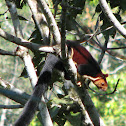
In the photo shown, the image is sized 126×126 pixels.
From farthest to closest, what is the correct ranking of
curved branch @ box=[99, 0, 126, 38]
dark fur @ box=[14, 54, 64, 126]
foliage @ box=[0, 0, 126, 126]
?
foliage @ box=[0, 0, 126, 126], curved branch @ box=[99, 0, 126, 38], dark fur @ box=[14, 54, 64, 126]

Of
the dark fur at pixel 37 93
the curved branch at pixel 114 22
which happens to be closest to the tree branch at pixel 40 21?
the dark fur at pixel 37 93

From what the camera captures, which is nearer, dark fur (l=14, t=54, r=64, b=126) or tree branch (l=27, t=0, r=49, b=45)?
dark fur (l=14, t=54, r=64, b=126)

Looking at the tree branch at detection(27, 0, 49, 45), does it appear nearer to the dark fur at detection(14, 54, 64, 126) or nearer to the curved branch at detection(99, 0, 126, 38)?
the dark fur at detection(14, 54, 64, 126)

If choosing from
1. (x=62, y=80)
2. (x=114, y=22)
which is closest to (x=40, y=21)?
(x=62, y=80)

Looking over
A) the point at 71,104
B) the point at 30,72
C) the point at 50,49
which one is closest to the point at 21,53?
the point at 30,72

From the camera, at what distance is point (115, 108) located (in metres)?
6.18

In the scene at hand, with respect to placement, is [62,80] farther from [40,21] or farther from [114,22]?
[114,22]

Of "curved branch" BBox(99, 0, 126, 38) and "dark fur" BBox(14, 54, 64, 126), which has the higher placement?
"curved branch" BBox(99, 0, 126, 38)

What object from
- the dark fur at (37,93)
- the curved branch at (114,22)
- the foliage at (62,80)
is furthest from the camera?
the foliage at (62,80)

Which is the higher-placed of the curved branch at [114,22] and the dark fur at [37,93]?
Answer: the curved branch at [114,22]

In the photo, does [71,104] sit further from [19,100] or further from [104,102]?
[104,102]

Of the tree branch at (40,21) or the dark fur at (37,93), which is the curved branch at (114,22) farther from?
the dark fur at (37,93)

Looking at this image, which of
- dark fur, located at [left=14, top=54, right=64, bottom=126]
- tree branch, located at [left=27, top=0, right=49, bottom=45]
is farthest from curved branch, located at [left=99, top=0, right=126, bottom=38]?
dark fur, located at [left=14, top=54, right=64, bottom=126]

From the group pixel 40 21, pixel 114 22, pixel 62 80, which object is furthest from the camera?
pixel 62 80
